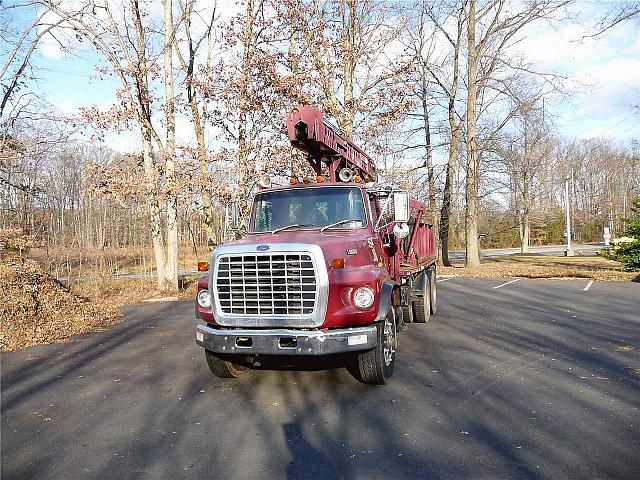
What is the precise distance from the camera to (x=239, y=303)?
5938mm

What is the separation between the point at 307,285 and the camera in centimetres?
568

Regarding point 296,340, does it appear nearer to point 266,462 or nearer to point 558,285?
point 266,462

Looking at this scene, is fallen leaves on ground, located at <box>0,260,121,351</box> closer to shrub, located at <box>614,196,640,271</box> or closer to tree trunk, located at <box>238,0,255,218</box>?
tree trunk, located at <box>238,0,255,218</box>

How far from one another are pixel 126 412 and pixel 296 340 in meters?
1.94

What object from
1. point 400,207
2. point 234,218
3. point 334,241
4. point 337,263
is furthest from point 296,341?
point 234,218

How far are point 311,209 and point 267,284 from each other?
1.70 meters

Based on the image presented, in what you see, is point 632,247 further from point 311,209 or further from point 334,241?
point 334,241

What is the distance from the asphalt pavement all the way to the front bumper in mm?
596

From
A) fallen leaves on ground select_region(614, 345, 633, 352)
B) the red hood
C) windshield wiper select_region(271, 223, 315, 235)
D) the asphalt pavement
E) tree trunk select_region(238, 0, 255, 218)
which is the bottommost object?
fallen leaves on ground select_region(614, 345, 633, 352)

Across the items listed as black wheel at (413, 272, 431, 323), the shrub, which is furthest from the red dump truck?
the shrub

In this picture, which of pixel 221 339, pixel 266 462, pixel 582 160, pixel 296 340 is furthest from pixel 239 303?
pixel 582 160

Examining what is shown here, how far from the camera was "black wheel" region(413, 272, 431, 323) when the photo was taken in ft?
33.7

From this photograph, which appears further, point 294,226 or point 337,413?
point 294,226

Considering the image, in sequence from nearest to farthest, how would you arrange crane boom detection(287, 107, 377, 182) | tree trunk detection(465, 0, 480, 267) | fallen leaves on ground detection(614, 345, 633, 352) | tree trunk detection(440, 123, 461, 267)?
1. crane boom detection(287, 107, 377, 182)
2. fallen leaves on ground detection(614, 345, 633, 352)
3. tree trunk detection(465, 0, 480, 267)
4. tree trunk detection(440, 123, 461, 267)
